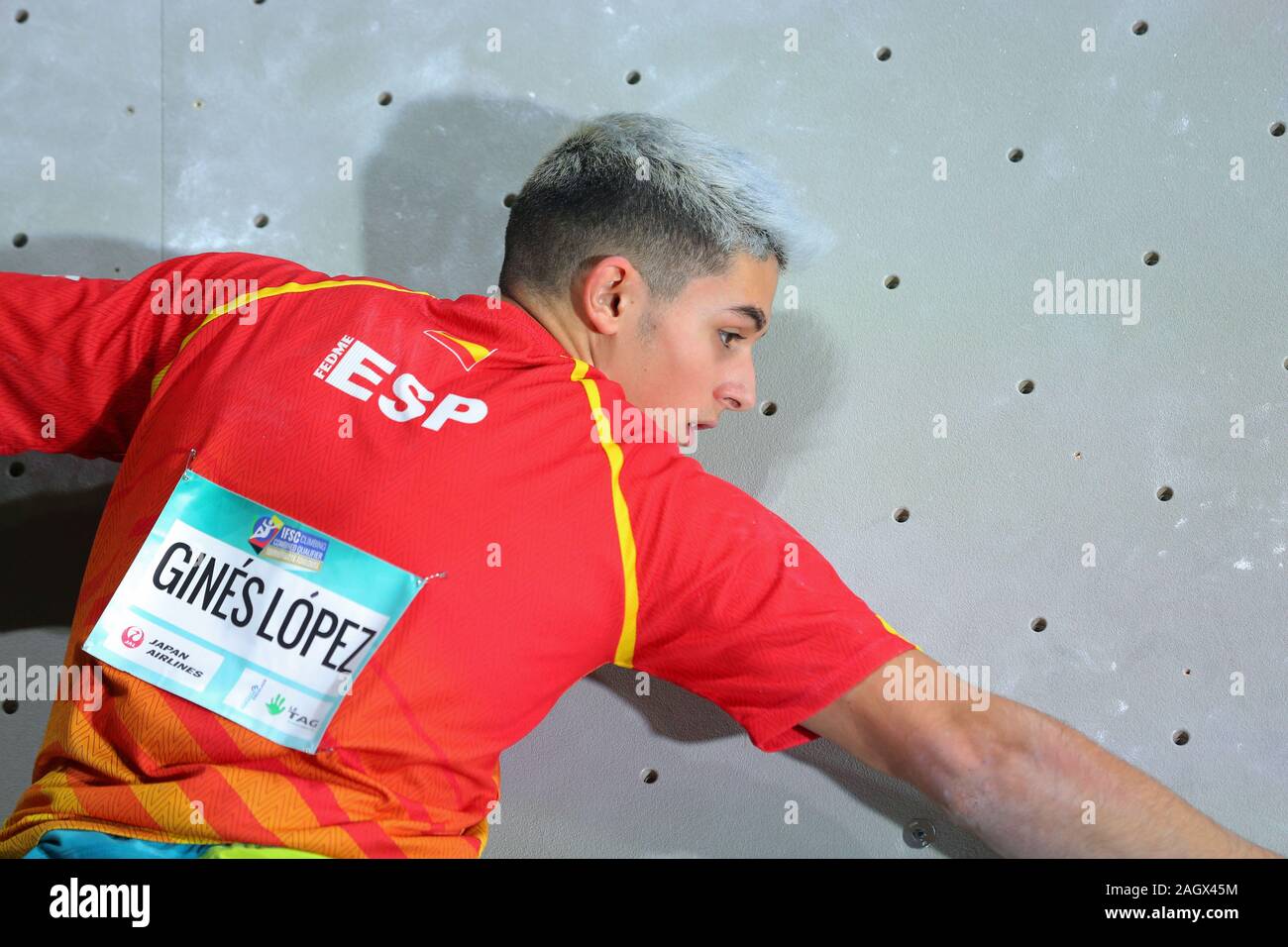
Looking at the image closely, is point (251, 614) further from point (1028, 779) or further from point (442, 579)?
→ point (1028, 779)

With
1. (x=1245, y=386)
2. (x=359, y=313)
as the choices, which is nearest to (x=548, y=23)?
(x=359, y=313)

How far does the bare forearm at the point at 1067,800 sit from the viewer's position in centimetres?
112

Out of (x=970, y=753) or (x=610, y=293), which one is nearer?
(x=970, y=753)

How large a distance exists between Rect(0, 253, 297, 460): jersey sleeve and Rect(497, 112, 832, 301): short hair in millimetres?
340

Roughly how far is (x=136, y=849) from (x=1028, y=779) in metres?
0.84

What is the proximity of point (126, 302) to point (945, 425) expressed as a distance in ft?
3.23

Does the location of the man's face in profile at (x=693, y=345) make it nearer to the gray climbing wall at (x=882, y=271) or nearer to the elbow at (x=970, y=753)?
the gray climbing wall at (x=882, y=271)

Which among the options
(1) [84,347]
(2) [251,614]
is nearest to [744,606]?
(2) [251,614]

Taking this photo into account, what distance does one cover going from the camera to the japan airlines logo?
1179 millimetres

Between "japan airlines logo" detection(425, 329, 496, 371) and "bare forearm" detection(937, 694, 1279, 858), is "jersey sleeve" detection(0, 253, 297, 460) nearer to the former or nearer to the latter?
"japan airlines logo" detection(425, 329, 496, 371)

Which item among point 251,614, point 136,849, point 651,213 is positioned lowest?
point 136,849

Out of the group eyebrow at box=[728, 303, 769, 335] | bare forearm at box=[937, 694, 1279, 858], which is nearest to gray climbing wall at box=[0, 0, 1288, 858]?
eyebrow at box=[728, 303, 769, 335]

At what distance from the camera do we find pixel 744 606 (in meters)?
1.13

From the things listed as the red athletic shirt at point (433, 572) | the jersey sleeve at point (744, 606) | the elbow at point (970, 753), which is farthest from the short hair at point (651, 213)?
the elbow at point (970, 753)
